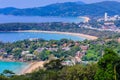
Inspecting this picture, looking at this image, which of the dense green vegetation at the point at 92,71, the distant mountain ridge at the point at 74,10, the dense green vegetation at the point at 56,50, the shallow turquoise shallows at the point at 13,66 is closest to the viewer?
the dense green vegetation at the point at 92,71

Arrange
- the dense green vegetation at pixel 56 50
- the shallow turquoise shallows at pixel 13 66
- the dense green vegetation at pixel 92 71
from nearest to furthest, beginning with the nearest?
1. the dense green vegetation at pixel 92 71
2. the shallow turquoise shallows at pixel 13 66
3. the dense green vegetation at pixel 56 50

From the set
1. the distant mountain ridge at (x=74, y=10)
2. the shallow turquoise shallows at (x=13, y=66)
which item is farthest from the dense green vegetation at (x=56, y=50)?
the distant mountain ridge at (x=74, y=10)

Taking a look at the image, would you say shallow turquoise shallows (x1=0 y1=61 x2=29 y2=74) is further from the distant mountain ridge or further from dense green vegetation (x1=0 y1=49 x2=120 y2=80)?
the distant mountain ridge

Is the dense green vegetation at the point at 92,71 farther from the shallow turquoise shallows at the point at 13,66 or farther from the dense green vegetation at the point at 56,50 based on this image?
the dense green vegetation at the point at 56,50

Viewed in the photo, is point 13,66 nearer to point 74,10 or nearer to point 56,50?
point 56,50

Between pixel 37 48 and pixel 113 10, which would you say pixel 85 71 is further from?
pixel 113 10

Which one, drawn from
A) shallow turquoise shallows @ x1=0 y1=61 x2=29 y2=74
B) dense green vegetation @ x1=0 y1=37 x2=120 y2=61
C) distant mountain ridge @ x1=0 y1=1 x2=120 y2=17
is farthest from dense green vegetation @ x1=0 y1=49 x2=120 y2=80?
distant mountain ridge @ x1=0 y1=1 x2=120 y2=17

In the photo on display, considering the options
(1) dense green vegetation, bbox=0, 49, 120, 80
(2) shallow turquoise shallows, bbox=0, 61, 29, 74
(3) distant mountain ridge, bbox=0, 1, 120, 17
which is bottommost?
(3) distant mountain ridge, bbox=0, 1, 120, 17

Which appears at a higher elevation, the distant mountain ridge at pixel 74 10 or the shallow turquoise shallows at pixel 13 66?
the shallow turquoise shallows at pixel 13 66
